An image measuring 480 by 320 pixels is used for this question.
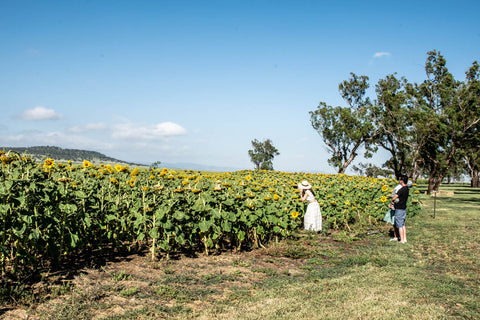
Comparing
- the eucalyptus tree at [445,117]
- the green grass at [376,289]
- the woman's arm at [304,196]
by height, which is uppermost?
the eucalyptus tree at [445,117]

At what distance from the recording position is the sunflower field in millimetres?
4730

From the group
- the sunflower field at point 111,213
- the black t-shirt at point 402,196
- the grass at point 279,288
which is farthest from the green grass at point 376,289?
the sunflower field at point 111,213

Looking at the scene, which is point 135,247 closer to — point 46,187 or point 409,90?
point 46,187

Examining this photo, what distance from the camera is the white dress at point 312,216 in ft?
33.2

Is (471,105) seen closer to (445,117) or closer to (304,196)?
(445,117)

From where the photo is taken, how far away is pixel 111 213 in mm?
6176

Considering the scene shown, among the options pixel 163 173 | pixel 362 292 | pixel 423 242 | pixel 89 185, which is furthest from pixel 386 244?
pixel 89 185

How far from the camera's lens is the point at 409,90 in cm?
3456

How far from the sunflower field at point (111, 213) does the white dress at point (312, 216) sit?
865 mm

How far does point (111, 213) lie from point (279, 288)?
312 cm

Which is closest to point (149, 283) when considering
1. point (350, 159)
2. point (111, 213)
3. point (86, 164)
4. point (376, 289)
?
point (111, 213)

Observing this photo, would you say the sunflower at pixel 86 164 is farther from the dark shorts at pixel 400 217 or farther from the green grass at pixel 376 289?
the dark shorts at pixel 400 217

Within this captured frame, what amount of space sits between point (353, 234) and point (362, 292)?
17.8 feet

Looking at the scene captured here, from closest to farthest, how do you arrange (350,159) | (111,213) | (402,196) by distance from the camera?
(111,213), (402,196), (350,159)
